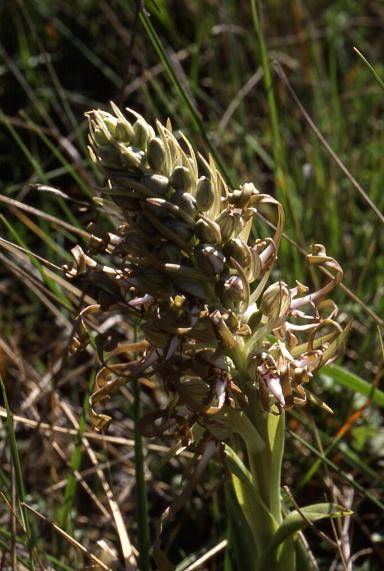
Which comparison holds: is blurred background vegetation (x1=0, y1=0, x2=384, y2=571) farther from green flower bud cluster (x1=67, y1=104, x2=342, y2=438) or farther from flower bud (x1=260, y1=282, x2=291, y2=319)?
flower bud (x1=260, y1=282, x2=291, y2=319)

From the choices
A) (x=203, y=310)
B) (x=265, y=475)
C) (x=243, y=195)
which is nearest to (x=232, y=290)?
(x=203, y=310)

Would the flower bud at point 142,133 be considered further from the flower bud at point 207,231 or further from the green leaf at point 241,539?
the green leaf at point 241,539

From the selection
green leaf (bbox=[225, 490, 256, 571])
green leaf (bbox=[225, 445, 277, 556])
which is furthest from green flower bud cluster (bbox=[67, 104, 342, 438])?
green leaf (bbox=[225, 490, 256, 571])

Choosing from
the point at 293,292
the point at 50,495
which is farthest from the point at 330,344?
the point at 50,495

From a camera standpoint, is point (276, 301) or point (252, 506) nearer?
point (276, 301)

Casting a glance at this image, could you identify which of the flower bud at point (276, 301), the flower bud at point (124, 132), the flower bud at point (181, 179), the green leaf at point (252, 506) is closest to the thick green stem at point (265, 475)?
the green leaf at point (252, 506)

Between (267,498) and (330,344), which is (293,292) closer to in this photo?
(330,344)

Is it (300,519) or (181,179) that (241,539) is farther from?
(181,179)
